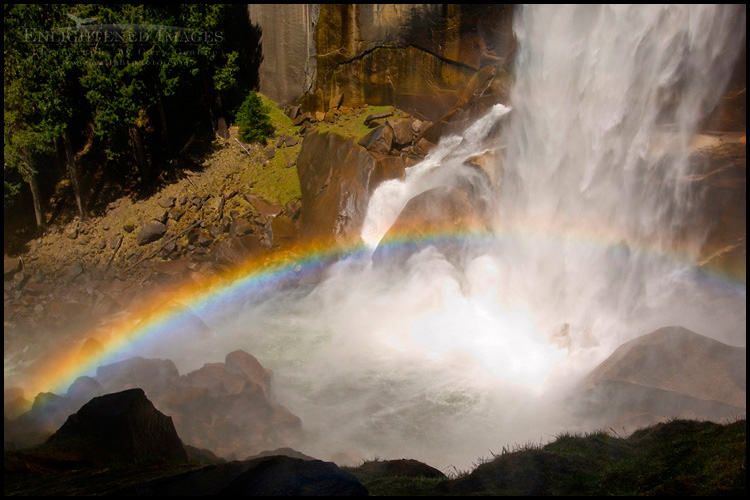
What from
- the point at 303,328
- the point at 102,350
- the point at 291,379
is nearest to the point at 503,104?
the point at 303,328

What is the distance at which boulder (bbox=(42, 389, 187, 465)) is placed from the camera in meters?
8.95

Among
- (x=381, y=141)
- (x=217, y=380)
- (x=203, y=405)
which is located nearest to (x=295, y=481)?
(x=203, y=405)

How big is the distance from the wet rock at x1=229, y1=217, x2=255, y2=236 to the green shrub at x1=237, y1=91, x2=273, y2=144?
235 inches

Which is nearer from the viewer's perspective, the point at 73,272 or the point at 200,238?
the point at 73,272

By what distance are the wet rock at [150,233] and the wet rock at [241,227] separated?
291 centimetres

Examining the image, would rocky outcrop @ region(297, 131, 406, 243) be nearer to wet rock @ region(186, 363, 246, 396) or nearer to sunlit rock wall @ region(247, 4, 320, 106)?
sunlit rock wall @ region(247, 4, 320, 106)

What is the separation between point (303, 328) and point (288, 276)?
3718 millimetres

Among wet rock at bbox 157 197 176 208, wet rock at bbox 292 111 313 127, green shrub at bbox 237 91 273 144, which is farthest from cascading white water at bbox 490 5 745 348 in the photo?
wet rock at bbox 157 197 176 208

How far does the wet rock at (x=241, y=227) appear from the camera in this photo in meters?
22.6

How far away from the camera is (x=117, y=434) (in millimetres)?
9180

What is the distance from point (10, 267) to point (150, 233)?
17.7 feet

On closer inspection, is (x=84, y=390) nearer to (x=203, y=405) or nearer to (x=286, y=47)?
(x=203, y=405)

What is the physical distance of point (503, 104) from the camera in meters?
21.5

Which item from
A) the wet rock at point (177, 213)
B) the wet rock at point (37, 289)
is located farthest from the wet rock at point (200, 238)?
the wet rock at point (37, 289)
